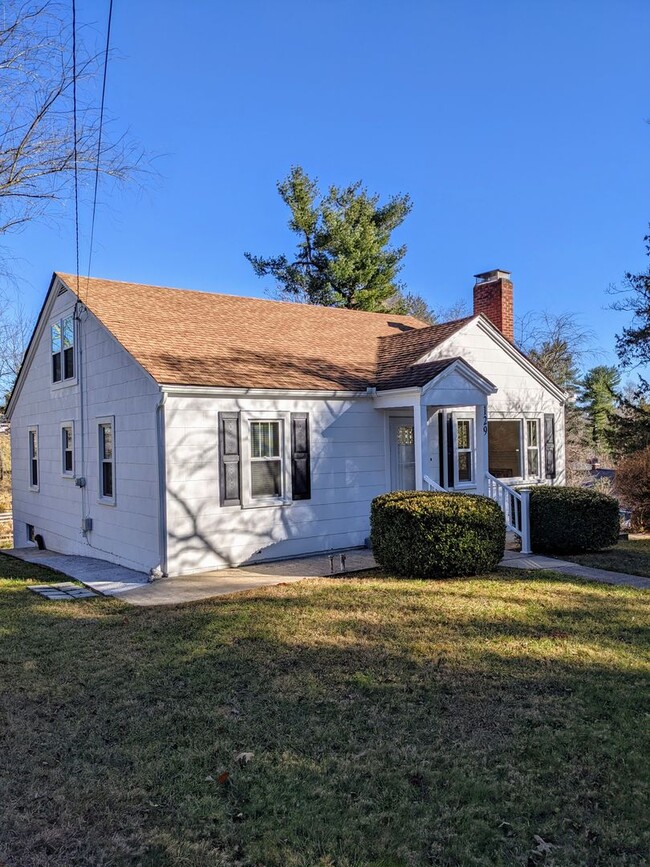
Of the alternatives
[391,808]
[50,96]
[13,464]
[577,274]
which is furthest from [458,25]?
[577,274]

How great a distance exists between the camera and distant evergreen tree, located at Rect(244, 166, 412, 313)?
1129 inches

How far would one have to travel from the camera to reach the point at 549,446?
1533 cm

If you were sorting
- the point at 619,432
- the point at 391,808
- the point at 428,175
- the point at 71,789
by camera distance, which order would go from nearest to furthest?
the point at 391,808 < the point at 71,789 < the point at 619,432 < the point at 428,175

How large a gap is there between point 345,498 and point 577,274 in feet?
66.4

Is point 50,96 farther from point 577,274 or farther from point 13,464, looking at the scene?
point 577,274

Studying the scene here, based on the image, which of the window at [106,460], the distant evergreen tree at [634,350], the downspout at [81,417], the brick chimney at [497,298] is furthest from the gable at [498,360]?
the downspout at [81,417]

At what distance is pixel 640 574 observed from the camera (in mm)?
9227

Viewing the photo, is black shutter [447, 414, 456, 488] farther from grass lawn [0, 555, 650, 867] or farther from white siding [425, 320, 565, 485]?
grass lawn [0, 555, 650, 867]

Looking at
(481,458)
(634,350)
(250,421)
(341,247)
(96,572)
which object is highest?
(341,247)

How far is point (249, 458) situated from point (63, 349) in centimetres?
609

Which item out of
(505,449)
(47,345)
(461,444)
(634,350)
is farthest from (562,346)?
(47,345)

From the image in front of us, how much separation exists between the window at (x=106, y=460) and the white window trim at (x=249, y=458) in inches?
109

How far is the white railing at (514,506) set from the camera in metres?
10.9

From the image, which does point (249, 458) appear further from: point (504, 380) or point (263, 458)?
point (504, 380)
